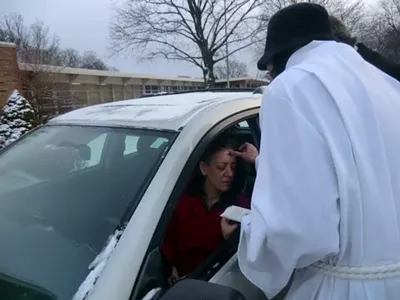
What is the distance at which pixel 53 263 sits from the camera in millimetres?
1421

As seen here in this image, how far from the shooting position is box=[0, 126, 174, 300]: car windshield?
1387 mm

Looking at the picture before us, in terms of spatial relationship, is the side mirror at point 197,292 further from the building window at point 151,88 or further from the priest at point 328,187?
the building window at point 151,88

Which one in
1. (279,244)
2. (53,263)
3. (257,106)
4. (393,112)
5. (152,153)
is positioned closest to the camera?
(279,244)

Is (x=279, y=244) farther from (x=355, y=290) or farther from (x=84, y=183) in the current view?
(x=84, y=183)

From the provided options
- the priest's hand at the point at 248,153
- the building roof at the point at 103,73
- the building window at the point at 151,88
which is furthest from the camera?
the building window at the point at 151,88

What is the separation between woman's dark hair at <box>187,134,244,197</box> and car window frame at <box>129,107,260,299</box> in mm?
102

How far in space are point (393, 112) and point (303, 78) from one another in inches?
11.9

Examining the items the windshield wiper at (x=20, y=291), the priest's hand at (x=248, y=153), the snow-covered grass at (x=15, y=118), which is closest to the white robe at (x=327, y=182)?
the windshield wiper at (x=20, y=291)

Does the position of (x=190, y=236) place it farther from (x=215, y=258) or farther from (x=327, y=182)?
(x=327, y=182)

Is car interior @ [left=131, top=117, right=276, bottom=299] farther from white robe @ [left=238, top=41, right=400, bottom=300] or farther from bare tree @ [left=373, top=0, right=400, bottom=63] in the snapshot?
bare tree @ [left=373, top=0, right=400, bottom=63]

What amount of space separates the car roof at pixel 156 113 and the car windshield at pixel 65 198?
5 cm

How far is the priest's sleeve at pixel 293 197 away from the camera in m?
1.08

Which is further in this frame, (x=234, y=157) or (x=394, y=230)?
(x=234, y=157)

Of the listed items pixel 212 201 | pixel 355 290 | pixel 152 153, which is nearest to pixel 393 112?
pixel 355 290
